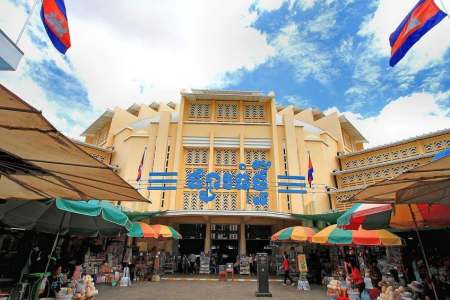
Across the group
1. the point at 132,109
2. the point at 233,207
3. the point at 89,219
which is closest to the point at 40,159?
the point at 89,219

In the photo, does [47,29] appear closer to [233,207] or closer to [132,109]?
[233,207]

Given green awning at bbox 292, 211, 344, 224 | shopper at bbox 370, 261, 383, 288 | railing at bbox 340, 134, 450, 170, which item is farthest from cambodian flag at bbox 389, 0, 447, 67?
railing at bbox 340, 134, 450, 170

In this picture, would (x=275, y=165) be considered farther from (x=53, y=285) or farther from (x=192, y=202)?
(x=53, y=285)

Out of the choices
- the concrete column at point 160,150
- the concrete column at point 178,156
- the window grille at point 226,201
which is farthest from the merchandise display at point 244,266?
the concrete column at point 160,150

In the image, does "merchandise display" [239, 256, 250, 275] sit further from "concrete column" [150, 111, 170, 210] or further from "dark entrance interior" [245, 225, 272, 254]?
"concrete column" [150, 111, 170, 210]

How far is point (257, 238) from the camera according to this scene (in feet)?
55.4

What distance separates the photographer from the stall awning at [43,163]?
171 cm

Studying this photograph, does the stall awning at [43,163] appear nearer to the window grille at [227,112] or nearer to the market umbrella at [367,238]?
the market umbrella at [367,238]

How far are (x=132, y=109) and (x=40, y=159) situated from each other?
24.7 metres

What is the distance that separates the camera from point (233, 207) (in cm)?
1571

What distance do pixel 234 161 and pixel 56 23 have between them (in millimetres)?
13252

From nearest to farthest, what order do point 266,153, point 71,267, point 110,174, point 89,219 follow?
point 110,174 → point 89,219 → point 71,267 → point 266,153

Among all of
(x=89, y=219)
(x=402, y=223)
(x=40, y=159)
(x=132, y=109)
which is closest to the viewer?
(x=40, y=159)

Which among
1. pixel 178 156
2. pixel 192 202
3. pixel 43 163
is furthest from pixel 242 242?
pixel 43 163
